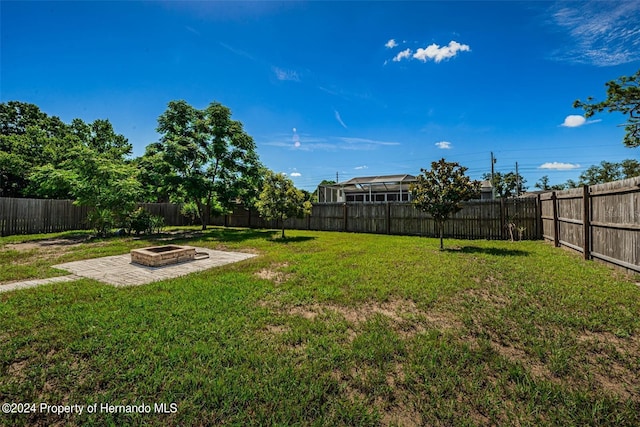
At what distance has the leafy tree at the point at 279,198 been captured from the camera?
1139 centimetres

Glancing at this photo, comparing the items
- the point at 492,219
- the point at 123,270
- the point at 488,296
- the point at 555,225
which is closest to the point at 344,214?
the point at 492,219

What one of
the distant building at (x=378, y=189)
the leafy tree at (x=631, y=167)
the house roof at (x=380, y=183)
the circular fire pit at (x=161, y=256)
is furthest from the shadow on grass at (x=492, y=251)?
the leafy tree at (x=631, y=167)

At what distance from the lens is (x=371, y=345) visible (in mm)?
2775

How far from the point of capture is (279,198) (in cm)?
1141

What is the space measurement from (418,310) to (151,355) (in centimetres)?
322

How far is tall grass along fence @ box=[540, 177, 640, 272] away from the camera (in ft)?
15.9

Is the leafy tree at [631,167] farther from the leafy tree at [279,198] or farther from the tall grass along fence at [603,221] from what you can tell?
the leafy tree at [279,198]

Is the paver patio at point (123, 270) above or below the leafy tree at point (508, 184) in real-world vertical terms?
below

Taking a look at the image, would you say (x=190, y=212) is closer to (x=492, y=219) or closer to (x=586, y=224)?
(x=492, y=219)

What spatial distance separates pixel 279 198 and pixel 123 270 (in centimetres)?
639

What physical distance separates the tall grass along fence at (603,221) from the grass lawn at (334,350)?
A: 0.72 m

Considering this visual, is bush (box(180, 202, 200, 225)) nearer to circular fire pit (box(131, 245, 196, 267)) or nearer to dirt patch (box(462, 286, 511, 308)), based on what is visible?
circular fire pit (box(131, 245, 196, 267))

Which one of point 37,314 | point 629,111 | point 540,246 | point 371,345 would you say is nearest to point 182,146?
point 37,314

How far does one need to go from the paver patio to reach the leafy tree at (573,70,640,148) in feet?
52.1
